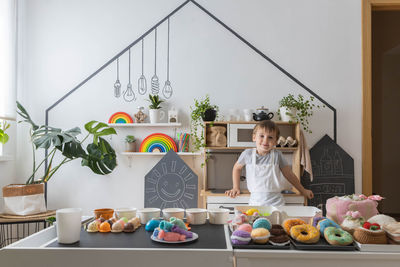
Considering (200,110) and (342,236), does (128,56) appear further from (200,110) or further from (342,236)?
(342,236)

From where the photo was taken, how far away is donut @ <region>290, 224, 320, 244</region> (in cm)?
131

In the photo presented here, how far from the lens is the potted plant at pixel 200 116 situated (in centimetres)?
342

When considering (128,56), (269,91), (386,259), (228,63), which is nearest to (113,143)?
(128,56)

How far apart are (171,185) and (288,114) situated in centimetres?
125

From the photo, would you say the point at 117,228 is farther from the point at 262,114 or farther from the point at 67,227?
the point at 262,114

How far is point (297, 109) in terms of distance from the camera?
347 centimetres

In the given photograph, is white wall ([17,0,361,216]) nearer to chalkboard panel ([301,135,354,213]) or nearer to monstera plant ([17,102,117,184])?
chalkboard panel ([301,135,354,213])

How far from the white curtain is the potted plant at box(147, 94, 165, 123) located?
121 cm

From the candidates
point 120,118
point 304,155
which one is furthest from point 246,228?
point 120,118

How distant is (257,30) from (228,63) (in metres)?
0.44

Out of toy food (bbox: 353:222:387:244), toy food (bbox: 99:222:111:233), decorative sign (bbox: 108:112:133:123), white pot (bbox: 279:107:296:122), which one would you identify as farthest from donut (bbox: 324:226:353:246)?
decorative sign (bbox: 108:112:133:123)

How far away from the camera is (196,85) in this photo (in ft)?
12.1

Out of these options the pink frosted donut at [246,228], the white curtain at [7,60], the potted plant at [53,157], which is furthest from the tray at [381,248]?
the white curtain at [7,60]

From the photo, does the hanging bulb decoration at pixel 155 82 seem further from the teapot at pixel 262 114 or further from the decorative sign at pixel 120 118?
the teapot at pixel 262 114
